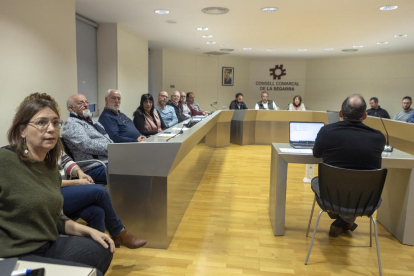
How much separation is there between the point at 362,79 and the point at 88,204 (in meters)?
10.6

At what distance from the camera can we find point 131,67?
725 centimetres

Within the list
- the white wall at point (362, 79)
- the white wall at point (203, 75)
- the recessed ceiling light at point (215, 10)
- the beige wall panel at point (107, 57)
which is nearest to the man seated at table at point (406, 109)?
the white wall at point (362, 79)

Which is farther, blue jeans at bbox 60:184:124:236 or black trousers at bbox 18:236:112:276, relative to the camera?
blue jeans at bbox 60:184:124:236

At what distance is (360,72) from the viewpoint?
10461 millimetres

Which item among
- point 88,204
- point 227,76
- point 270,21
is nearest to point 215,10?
point 270,21

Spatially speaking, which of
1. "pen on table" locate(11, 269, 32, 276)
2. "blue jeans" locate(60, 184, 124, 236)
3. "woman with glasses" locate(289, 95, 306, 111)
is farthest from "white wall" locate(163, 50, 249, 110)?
"pen on table" locate(11, 269, 32, 276)

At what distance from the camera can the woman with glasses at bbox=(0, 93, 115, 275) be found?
1.28 meters

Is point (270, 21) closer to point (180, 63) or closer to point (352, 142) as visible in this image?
point (352, 142)

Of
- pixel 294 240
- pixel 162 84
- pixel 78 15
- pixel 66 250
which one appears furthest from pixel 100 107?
pixel 66 250

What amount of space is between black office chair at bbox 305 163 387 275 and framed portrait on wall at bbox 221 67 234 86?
31.2 feet

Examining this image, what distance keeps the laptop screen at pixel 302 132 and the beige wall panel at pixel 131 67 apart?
4.28 metres

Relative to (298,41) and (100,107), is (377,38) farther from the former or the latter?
(100,107)

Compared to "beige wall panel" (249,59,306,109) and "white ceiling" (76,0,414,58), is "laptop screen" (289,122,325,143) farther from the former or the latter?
"beige wall panel" (249,59,306,109)

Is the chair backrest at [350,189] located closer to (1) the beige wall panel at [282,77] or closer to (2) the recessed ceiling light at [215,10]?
(2) the recessed ceiling light at [215,10]
